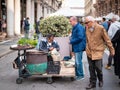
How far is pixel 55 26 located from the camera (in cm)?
1320

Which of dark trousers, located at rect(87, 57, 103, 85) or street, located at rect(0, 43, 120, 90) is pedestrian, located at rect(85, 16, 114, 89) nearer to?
dark trousers, located at rect(87, 57, 103, 85)

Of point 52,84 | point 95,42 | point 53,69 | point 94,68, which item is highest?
point 95,42

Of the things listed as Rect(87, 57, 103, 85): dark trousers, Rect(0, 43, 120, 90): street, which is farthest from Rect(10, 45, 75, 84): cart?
Rect(87, 57, 103, 85): dark trousers

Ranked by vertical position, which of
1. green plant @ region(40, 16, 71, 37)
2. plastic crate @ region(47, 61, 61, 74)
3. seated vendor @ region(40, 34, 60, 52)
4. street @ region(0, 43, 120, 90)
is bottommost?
street @ region(0, 43, 120, 90)

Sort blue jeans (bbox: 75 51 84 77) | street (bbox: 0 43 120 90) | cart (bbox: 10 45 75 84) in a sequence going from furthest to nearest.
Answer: blue jeans (bbox: 75 51 84 77)
cart (bbox: 10 45 75 84)
street (bbox: 0 43 120 90)

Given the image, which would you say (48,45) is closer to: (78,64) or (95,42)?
(78,64)

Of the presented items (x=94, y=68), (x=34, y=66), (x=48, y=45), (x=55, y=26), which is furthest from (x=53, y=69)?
(x=55, y=26)

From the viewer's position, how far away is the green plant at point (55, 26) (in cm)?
1312

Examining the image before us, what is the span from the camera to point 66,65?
11117 mm

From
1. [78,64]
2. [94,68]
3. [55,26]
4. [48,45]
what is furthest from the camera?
[55,26]

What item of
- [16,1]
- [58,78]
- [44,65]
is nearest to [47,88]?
[44,65]

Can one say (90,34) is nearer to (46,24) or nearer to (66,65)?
(66,65)

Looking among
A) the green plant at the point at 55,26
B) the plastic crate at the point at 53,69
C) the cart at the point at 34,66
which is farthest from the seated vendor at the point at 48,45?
the green plant at the point at 55,26

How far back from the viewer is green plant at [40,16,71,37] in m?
13.1
